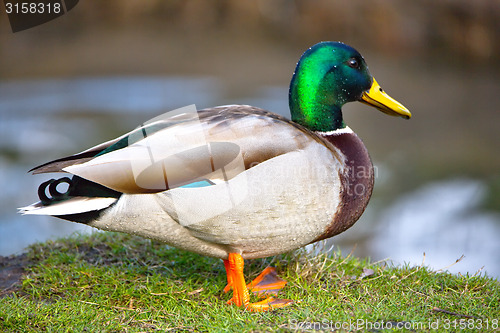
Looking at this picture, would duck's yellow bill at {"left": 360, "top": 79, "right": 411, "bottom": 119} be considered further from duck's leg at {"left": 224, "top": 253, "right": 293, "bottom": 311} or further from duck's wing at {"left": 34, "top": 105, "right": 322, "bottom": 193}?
duck's leg at {"left": 224, "top": 253, "right": 293, "bottom": 311}

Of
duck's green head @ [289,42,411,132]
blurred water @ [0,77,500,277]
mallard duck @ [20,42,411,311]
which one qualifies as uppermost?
duck's green head @ [289,42,411,132]

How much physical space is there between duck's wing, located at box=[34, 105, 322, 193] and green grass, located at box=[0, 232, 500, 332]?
71cm

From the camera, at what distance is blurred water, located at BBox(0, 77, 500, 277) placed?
5.42 m

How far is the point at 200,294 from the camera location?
347 cm

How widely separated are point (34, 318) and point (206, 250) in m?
0.94

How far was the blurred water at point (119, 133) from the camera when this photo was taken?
5.42 m

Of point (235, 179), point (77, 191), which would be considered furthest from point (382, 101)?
point (77, 191)

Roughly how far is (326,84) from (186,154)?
3.02 ft

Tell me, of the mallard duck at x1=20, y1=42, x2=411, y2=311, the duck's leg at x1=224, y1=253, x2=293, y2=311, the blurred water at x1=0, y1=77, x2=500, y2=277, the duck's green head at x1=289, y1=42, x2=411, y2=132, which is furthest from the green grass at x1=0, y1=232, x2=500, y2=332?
the duck's green head at x1=289, y1=42, x2=411, y2=132

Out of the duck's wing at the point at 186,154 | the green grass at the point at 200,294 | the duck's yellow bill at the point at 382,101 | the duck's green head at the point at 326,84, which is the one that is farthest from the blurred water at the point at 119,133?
the duck's wing at the point at 186,154

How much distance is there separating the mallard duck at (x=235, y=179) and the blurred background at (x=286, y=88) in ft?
5.60

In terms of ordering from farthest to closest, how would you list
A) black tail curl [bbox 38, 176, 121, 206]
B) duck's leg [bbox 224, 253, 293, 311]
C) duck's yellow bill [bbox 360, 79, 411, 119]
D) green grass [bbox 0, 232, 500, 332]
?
duck's yellow bill [bbox 360, 79, 411, 119]
duck's leg [bbox 224, 253, 293, 311]
black tail curl [bbox 38, 176, 121, 206]
green grass [bbox 0, 232, 500, 332]

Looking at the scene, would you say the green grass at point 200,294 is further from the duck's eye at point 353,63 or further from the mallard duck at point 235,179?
the duck's eye at point 353,63

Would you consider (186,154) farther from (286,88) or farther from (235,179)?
(286,88)
